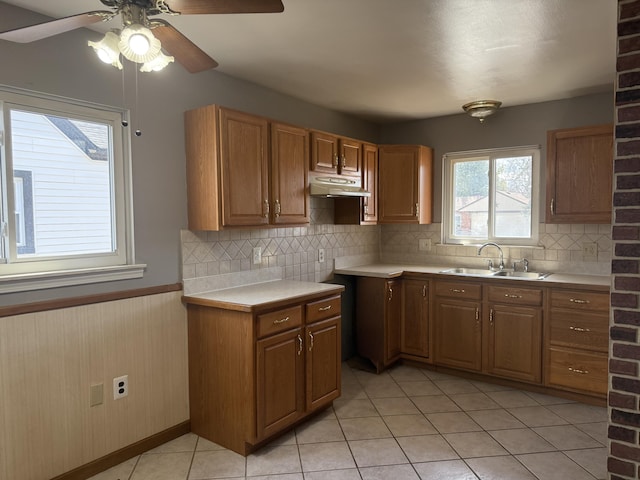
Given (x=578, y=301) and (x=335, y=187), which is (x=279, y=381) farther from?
(x=578, y=301)

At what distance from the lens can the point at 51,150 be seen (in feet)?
7.55

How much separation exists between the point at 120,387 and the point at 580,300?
3.21m

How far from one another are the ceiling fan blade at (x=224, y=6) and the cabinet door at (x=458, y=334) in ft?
9.99

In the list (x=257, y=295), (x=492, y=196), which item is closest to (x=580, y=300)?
(x=492, y=196)

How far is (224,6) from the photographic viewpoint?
4.74 feet

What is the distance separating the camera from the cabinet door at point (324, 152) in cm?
344

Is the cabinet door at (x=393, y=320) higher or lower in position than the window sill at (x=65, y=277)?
lower

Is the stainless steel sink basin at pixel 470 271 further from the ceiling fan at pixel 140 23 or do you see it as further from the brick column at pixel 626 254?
the ceiling fan at pixel 140 23

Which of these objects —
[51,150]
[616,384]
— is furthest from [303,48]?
[616,384]

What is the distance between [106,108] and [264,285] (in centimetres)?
156

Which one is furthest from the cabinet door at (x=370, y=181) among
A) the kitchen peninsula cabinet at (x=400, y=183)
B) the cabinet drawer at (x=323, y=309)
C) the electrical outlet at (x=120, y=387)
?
the electrical outlet at (x=120, y=387)

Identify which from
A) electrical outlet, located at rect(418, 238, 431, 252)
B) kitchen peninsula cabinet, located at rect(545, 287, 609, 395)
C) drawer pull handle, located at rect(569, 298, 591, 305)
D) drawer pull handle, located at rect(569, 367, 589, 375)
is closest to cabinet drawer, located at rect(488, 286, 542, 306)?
kitchen peninsula cabinet, located at rect(545, 287, 609, 395)

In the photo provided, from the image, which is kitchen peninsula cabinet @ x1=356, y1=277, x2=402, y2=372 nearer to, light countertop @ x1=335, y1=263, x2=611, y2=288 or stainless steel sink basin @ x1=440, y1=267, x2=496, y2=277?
light countertop @ x1=335, y1=263, x2=611, y2=288

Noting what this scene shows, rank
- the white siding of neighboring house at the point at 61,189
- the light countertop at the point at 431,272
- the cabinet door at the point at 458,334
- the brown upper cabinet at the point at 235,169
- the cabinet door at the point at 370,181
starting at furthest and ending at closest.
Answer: the cabinet door at the point at 370,181 < the cabinet door at the point at 458,334 < the light countertop at the point at 431,272 < the brown upper cabinet at the point at 235,169 < the white siding of neighboring house at the point at 61,189
